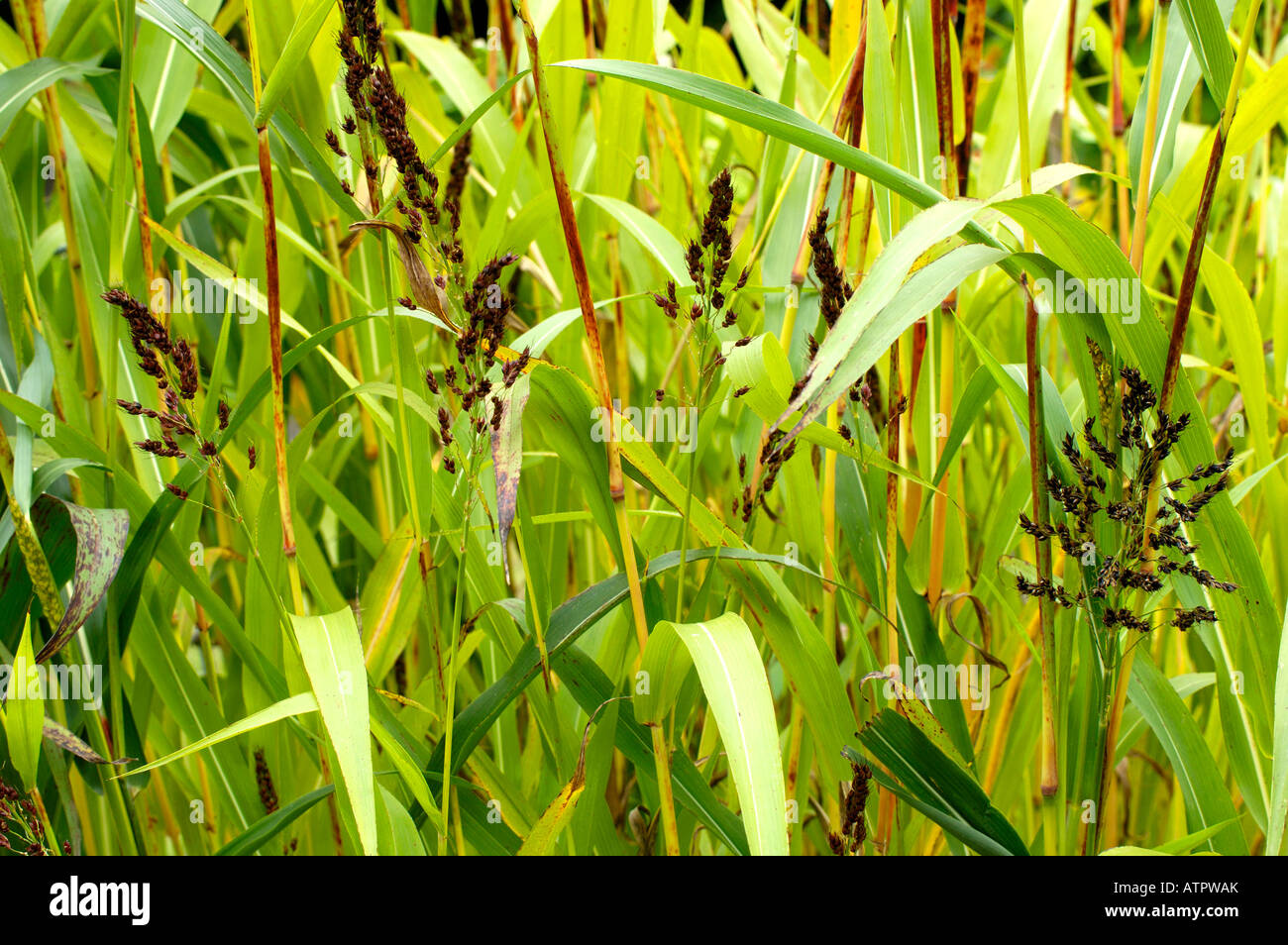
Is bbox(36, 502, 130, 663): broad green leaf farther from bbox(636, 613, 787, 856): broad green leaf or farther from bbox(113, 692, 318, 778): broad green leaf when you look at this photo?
bbox(636, 613, 787, 856): broad green leaf

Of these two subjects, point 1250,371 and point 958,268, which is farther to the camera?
point 1250,371

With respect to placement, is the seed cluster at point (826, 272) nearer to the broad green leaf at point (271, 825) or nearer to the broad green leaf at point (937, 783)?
the broad green leaf at point (937, 783)

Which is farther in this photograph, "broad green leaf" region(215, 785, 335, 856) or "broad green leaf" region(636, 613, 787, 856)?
"broad green leaf" region(215, 785, 335, 856)

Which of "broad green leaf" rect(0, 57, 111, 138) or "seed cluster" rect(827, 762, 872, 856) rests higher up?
"broad green leaf" rect(0, 57, 111, 138)

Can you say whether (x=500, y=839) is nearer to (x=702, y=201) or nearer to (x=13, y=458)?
(x=13, y=458)

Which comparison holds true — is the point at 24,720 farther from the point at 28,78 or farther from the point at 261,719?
the point at 28,78

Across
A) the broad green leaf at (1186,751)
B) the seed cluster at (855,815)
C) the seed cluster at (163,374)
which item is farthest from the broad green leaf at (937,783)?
the seed cluster at (163,374)

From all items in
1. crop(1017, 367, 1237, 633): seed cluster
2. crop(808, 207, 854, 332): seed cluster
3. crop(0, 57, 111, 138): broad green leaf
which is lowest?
crop(1017, 367, 1237, 633): seed cluster

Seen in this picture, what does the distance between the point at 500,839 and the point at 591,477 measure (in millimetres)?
249

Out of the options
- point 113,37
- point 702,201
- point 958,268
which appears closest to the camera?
point 958,268

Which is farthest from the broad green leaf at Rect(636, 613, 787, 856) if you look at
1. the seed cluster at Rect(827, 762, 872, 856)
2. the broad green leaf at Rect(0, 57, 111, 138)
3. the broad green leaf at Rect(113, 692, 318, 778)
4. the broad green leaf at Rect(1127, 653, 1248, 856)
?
the broad green leaf at Rect(0, 57, 111, 138)

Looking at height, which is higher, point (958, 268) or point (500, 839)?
point (958, 268)
